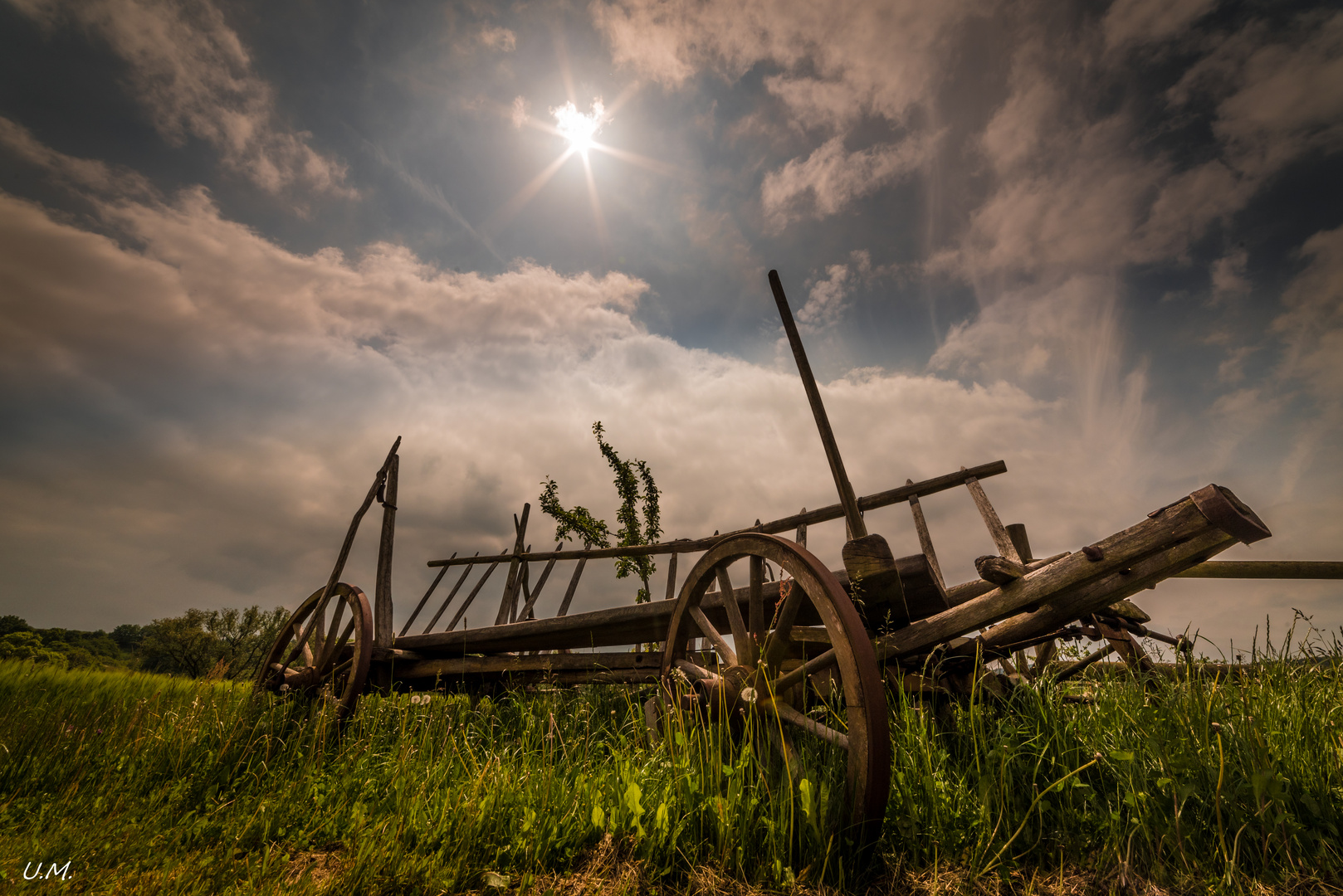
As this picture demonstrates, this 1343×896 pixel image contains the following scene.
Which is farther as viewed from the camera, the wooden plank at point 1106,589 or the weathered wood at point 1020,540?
the weathered wood at point 1020,540

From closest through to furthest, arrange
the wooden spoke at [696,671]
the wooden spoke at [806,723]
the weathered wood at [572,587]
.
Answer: the wooden spoke at [806,723] → the wooden spoke at [696,671] → the weathered wood at [572,587]

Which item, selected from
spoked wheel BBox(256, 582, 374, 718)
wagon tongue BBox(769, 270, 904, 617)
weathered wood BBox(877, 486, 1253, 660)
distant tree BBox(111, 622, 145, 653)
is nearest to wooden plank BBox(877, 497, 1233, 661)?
weathered wood BBox(877, 486, 1253, 660)

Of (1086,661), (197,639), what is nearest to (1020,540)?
(1086,661)

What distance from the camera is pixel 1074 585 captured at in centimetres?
242

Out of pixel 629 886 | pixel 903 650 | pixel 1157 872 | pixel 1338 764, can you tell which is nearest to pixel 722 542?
pixel 903 650

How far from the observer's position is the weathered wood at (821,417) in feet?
9.21

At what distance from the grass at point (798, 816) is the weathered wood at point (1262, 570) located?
2.82ft

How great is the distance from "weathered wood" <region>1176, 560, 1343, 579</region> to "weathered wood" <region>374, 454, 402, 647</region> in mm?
6055

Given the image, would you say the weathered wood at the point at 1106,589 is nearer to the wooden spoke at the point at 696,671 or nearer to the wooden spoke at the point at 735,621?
the wooden spoke at the point at 735,621

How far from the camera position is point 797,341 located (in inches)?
120

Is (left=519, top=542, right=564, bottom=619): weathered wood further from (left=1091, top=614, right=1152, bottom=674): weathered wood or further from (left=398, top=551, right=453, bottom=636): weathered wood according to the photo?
(left=1091, top=614, right=1152, bottom=674): weathered wood

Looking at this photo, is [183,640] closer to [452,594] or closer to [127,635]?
[127,635]

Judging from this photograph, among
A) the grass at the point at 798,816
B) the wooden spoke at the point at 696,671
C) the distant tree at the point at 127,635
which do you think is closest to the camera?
the grass at the point at 798,816

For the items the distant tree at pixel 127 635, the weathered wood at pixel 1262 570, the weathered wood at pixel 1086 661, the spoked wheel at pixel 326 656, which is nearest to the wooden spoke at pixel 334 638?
the spoked wheel at pixel 326 656
